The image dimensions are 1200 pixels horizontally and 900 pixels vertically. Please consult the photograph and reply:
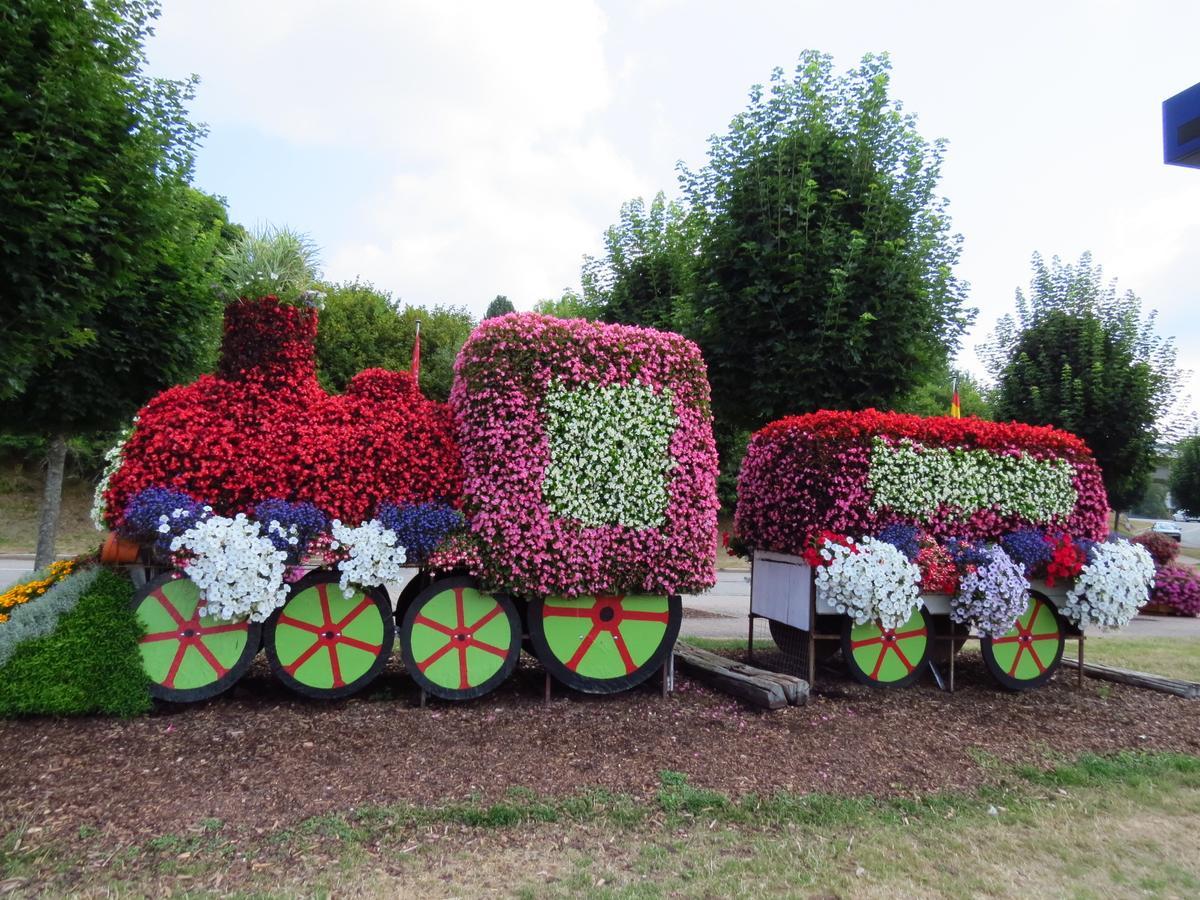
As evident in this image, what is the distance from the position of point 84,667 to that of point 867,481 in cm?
621

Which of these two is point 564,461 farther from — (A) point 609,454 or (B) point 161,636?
(B) point 161,636

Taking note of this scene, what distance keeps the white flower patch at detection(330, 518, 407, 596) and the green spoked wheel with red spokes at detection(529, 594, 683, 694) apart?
3.88ft

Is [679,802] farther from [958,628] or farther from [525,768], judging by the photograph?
[958,628]

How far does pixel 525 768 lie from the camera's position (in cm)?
505

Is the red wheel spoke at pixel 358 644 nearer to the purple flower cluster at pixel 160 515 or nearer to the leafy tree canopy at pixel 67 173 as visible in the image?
the purple flower cluster at pixel 160 515

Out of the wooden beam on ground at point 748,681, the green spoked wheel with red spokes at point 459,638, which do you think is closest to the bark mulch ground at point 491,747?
the wooden beam on ground at point 748,681

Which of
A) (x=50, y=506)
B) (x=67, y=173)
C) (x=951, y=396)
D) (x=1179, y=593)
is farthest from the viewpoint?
(x=951, y=396)

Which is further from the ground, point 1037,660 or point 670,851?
point 1037,660

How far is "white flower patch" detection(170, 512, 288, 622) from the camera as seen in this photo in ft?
17.9

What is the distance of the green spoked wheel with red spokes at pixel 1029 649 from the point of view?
296 inches

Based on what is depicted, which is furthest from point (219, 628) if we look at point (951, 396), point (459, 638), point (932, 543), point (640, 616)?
point (951, 396)

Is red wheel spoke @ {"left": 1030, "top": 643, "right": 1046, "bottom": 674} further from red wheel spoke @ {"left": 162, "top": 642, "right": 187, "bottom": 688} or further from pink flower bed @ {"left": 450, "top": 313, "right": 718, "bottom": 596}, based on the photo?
red wheel spoke @ {"left": 162, "top": 642, "right": 187, "bottom": 688}

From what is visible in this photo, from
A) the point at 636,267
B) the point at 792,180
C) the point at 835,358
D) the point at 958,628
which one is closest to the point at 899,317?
the point at 835,358

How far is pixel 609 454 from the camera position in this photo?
20.6ft
